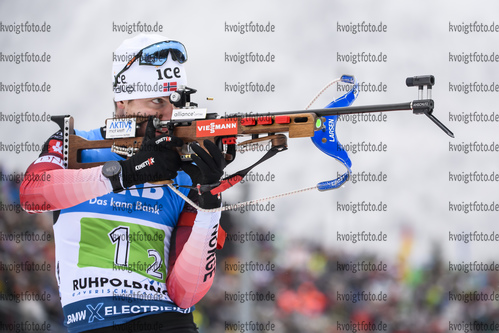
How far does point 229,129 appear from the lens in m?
2.52

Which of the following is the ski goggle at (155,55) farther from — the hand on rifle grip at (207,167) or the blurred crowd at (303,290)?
the blurred crowd at (303,290)

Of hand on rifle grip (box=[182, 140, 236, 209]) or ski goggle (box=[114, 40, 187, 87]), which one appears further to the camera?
ski goggle (box=[114, 40, 187, 87])

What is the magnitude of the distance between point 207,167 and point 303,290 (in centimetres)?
376

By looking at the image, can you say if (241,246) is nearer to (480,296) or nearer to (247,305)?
(247,305)

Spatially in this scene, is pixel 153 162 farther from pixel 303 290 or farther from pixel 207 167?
pixel 303 290

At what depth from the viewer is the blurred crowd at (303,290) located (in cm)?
565

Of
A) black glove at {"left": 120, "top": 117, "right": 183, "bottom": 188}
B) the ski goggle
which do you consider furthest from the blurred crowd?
black glove at {"left": 120, "top": 117, "right": 183, "bottom": 188}

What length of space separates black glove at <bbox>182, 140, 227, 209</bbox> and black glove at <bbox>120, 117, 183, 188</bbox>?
11cm

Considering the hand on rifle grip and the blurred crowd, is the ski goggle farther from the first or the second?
the blurred crowd

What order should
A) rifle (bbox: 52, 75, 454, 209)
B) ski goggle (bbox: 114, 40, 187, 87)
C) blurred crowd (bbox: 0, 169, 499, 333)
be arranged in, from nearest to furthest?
1. rifle (bbox: 52, 75, 454, 209)
2. ski goggle (bbox: 114, 40, 187, 87)
3. blurred crowd (bbox: 0, 169, 499, 333)

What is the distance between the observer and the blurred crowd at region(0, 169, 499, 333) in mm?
5652

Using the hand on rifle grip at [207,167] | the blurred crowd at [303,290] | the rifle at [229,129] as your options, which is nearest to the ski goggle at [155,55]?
the rifle at [229,129]

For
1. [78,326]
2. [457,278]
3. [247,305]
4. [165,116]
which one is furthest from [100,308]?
[457,278]

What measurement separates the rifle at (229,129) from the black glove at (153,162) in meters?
0.07
